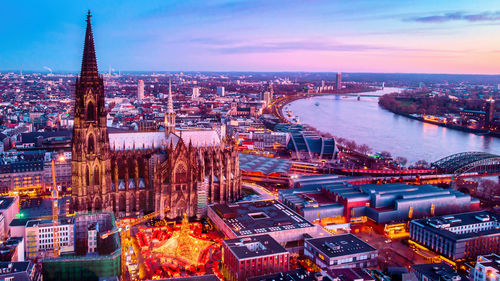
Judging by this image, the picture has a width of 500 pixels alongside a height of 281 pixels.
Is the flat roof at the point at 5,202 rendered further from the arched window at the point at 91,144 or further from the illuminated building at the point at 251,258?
the illuminated building at the point at 251,258

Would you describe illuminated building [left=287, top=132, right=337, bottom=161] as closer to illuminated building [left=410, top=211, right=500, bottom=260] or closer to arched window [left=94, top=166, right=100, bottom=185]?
illuminated building [left=410, top=211, right=500, bottom=260]

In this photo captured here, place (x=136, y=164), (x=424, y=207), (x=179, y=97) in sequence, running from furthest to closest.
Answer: (x=179, y=97)
(x=424, y=207)
(x=136, y=164)

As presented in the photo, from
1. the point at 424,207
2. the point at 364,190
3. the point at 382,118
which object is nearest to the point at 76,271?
the point at 364,190

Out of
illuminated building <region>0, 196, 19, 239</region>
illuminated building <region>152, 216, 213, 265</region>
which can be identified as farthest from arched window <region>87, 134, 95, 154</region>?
illuminated building <region>152, 216, 213, 265</region>

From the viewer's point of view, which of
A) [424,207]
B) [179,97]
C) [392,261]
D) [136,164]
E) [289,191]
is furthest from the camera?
[179,97]

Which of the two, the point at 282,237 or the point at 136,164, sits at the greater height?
the point at 136,164

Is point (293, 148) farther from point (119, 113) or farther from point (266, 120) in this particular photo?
point (119, 113)
